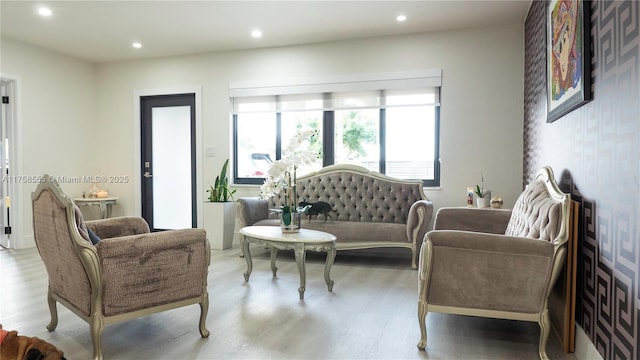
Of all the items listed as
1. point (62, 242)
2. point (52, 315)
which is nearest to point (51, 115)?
point (52, 315)

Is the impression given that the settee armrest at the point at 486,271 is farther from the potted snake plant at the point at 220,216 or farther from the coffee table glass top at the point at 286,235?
the potted snake plant at the point at 220,216

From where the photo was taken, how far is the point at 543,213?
224 centimetres

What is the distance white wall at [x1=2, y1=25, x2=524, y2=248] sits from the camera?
15.0ft

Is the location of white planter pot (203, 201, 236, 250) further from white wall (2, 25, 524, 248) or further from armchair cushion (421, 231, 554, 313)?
armchair cushion (421, 231, 554, 313)

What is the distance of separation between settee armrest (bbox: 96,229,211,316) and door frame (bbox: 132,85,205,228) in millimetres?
3500

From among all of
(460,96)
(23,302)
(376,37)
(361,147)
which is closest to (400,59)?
(376,37)

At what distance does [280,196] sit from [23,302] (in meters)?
2.67

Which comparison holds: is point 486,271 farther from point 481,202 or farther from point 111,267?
point 481,202

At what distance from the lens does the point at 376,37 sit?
493cm

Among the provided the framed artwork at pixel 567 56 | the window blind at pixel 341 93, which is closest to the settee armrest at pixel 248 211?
the window blind at pixel 341 93

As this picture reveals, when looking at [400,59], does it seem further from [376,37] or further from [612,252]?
[612,252]

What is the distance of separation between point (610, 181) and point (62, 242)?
8.23 feet

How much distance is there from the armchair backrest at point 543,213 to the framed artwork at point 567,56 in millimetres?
442

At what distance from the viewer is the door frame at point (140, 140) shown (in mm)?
5672
